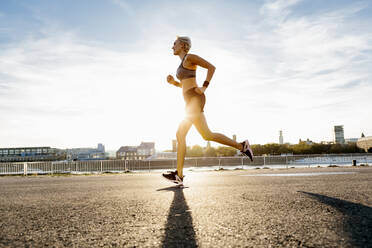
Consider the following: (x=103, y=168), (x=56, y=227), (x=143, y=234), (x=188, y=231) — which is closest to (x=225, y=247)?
(x=188, y=231)

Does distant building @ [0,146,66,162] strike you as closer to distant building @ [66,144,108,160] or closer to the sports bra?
distant building @ [66,144,108,160]

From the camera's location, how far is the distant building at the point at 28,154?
455ft

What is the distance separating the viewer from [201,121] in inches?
171

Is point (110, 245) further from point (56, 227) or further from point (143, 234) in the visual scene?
point (56, 227)

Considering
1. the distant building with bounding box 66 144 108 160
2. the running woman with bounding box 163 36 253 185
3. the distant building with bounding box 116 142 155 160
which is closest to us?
the running woman with bounding box 163 36 253 185

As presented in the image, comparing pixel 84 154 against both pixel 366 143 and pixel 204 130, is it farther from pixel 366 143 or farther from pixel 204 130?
pixel 204 130

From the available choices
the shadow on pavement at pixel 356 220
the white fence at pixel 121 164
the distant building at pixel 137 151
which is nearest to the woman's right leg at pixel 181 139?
the shadow on pavement at pixel 356 220

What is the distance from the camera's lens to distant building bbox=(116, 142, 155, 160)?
13325cm

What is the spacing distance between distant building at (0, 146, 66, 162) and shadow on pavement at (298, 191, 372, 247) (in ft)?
505

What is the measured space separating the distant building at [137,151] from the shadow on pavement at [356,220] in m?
132

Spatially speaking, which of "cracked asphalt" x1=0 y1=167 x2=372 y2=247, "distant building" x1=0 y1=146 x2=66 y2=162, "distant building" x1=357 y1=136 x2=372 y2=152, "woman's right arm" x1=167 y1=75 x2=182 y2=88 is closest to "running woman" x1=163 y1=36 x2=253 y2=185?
"woman's right arm" x1=167 y1=75 x2=182 y2=88

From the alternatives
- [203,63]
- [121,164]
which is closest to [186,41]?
[203,63]

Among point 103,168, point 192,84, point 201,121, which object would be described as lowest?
point 103,168

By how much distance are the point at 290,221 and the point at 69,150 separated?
6989 inches
